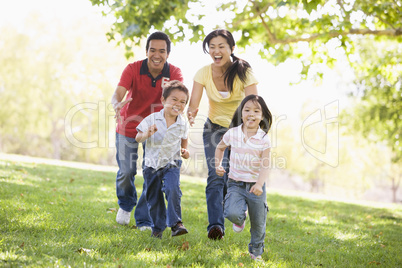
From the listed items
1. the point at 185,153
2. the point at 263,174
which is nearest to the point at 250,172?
the point at 263,174

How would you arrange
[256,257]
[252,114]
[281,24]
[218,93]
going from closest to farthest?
[256,257], [252,114], [218,93], [281,24]

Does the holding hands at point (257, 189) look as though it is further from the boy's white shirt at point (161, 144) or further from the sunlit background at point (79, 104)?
the sunlit background at point (79, 104)

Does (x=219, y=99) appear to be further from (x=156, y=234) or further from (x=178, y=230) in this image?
(x=156, y=234)

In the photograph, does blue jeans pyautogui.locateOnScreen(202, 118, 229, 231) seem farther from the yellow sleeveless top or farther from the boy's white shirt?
the boy's white shirt

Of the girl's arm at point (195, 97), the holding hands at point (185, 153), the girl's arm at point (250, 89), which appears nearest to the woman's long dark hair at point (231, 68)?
the girl's arm at point (250, 89)

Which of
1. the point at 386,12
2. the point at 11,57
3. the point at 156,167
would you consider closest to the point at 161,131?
the point at 156,167

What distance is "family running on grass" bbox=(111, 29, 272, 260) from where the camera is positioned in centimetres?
411

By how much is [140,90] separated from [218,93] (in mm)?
1075

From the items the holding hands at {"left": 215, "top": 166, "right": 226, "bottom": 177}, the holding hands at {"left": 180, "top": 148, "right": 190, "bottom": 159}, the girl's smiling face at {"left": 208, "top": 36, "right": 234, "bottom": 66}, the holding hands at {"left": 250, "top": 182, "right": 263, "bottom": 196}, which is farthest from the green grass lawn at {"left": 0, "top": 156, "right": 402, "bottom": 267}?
the girl's smiling face at {"left": 208, "top": 36, "right": 234, "bottom": 66}

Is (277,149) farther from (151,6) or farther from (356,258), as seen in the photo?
(356,258)

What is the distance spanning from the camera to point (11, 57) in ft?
106

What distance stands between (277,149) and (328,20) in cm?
2982

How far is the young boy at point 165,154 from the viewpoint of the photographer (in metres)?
4.41

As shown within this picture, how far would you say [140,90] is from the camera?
508cm
